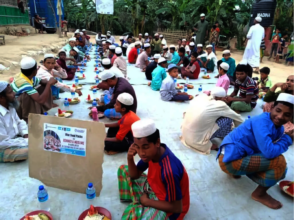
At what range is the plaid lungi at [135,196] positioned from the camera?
5.64ft

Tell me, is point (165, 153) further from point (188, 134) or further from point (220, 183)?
point (188, 134)

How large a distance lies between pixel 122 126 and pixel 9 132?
56.3 inches

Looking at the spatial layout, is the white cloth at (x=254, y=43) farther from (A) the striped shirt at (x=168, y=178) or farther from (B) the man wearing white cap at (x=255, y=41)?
(A) the striped shirt at (x=168, y=178)

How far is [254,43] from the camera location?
838 cm

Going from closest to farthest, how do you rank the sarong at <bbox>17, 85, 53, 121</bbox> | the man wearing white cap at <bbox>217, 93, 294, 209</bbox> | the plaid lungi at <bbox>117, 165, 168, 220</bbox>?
the plaid lungi at <bbox>117, 165, 168, 220</bbox>
the man wearing white cap at <bbox>217, 93, 294, 209</bbox>
the sarong at <bbox>17, 85, 53, 121</bbox>

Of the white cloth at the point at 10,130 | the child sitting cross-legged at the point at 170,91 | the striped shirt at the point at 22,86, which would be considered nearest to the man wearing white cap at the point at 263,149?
the white cloth at the point at 10,130

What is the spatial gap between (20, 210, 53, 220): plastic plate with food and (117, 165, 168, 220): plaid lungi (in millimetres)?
670

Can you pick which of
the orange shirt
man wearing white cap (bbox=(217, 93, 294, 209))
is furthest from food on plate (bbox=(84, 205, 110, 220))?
man wearing white cap (bbox=(217, 93, 294, 209))

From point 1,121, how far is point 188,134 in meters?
2.44

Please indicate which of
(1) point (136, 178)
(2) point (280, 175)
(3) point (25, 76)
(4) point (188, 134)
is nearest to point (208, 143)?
(4) point (188, 134)

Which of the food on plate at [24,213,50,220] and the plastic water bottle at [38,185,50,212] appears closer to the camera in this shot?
the food on plate at [24,213,50,220]

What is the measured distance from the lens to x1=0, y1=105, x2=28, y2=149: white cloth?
8.63 feet

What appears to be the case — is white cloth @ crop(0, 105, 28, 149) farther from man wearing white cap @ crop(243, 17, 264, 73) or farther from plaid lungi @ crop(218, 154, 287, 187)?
man wearing white cap @ crop(243, 17, 264, 73)

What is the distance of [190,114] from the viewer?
10.5ft
